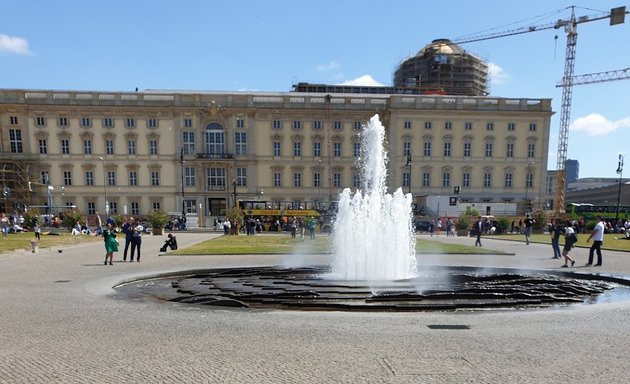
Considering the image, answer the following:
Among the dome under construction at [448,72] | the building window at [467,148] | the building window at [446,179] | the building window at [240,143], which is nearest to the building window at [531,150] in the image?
the building window at [467,148]

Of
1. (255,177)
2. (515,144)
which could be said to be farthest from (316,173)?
(515,144)

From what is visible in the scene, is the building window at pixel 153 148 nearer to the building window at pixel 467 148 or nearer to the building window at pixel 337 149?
the building window at pixel 337 149

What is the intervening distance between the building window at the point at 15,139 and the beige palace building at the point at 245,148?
17 centimetres

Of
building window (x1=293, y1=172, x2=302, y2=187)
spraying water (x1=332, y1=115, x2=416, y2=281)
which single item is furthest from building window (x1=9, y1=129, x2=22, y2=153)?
A: spraying water (x1=332, y1=115, x2=416, y2=281)

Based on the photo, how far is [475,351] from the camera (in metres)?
5.98

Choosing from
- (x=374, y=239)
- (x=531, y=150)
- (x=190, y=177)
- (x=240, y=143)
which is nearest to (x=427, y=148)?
(x=531, y=150)

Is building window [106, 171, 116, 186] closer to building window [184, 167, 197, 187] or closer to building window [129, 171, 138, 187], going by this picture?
building window [129, 171, 138, 187]

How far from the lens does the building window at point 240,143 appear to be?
65.2 m

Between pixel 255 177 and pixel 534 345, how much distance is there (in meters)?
61.0

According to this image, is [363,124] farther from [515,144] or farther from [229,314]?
[229,314]

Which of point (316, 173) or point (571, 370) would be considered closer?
point (571, 370)

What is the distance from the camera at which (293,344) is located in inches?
248

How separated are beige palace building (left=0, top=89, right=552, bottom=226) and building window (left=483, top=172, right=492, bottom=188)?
0.18 m

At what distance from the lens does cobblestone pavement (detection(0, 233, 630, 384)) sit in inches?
199
